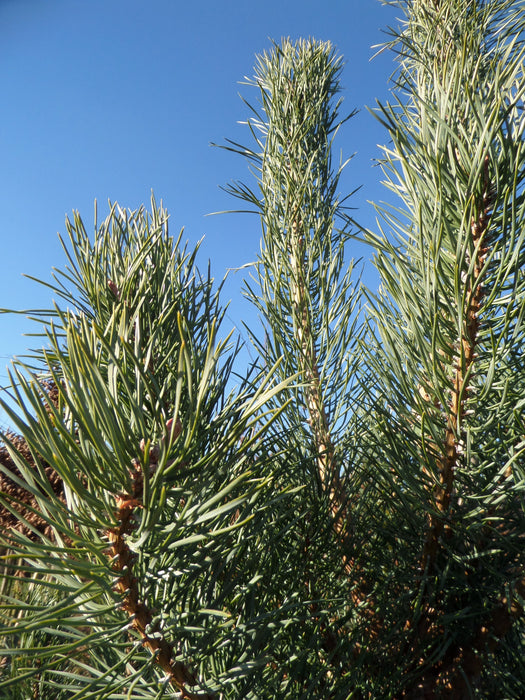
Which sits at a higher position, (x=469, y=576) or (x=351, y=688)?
(x=469, y=576)

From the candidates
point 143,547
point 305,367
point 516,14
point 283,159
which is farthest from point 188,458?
point 516,14

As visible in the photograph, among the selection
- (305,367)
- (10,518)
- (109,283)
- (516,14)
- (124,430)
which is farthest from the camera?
(10,518)

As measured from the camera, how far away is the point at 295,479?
1.97 feet

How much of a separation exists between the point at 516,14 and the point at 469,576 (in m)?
0.96

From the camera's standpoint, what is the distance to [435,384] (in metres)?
0.41

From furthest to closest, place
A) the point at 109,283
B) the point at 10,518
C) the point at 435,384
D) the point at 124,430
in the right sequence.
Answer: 1. the point at 10,518
2. the point at 109,283
3. the point at 435,384
4. the point at 124,430

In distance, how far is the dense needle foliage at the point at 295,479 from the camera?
0.31 m

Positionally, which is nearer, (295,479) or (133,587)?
(133,587)

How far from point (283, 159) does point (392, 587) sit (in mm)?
731

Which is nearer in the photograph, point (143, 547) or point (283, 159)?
point (143, 547)

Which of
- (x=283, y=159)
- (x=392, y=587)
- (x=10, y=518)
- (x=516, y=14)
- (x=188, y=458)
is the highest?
(x=516, y=14)

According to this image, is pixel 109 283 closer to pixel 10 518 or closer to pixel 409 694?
pixel 409 694

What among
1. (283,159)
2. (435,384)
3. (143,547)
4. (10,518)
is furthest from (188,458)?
(10,518)

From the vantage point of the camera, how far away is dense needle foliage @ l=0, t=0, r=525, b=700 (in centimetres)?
31
